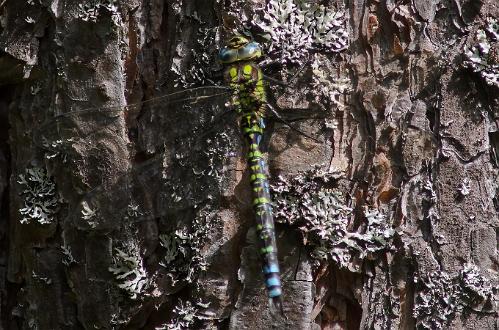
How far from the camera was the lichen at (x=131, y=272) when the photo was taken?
222 cm

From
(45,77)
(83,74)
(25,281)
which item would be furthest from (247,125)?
(25,281)

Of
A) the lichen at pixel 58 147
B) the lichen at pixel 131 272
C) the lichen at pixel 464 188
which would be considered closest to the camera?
the lichen at pixel 464 188

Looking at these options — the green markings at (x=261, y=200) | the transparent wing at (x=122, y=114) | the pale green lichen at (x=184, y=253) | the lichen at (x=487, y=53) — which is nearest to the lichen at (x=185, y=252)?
the pale green lichen at (x=184, y=253)

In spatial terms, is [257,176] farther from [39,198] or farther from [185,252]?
[39,198]

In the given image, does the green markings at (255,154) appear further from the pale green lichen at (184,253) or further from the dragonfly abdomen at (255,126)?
the pale green lichen at (184,253)

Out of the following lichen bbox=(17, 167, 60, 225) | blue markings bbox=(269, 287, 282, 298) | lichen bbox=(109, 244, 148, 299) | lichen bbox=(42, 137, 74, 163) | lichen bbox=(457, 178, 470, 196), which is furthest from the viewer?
lichen bbox=(17, 167, 60, 225)

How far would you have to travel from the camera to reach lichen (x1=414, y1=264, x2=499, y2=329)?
2092mm

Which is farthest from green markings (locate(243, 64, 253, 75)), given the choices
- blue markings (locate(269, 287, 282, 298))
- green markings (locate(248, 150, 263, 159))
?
blue markings (locate(269, 287, 282, 298))

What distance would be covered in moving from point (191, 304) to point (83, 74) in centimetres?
89

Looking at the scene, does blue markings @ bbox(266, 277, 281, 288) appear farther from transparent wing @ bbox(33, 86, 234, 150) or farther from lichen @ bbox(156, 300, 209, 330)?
transparent wing @ bbox(33, 86, 234, 150)

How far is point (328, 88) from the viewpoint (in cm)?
209

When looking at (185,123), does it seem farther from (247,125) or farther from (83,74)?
(83,74)

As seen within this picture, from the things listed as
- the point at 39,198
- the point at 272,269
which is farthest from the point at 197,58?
the point at 39,198

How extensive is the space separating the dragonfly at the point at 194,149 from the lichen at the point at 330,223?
0.32ft
